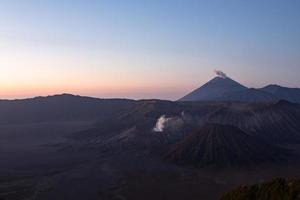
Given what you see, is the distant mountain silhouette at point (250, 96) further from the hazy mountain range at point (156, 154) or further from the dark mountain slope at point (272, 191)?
the dark mountain slope at point (272, 191)

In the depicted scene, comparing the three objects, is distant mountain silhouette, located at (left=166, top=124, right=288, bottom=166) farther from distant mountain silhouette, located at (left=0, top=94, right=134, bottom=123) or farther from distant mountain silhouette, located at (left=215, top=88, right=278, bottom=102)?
distant mountain silhouette, located at (left=215, top=88, right=278, bottom=102)

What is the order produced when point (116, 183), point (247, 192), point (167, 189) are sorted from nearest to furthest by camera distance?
point (247, 192)
point (167, 189)
point (116, 183)

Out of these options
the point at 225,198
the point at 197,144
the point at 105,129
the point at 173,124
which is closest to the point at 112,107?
the point at 105,129

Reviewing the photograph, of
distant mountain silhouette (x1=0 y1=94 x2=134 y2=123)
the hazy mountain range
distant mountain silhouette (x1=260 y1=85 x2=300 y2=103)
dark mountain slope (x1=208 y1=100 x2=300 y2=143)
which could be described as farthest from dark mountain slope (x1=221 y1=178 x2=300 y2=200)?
distant mountain silhouette (x1=260 y1=85 x2=300 y2=103)

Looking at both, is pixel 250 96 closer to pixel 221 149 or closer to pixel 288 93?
pixel 288 93

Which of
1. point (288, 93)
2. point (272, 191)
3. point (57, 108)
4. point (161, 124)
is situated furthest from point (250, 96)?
point (272, 191)

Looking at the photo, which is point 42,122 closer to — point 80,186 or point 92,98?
point 92,98

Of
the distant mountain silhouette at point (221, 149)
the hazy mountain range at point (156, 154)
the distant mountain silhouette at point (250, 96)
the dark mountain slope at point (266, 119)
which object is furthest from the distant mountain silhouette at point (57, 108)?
the distant mountain silhouette at point (221, 149)

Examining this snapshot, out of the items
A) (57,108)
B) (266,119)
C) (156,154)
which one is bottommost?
(156,154)
